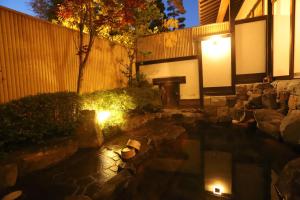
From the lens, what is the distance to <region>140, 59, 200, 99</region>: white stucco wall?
12352mm

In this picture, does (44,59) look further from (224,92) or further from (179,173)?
(224,92)

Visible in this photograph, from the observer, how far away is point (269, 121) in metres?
6.84

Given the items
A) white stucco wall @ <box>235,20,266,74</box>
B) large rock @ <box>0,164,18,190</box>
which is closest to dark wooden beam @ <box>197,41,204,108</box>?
white stucco wall @ <box>235,20,266,74</box>

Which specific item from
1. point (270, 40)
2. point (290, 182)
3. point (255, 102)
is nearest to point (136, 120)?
point (255, 102)

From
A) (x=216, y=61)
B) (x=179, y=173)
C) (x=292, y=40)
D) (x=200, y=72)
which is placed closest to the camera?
(x=179, y=173)

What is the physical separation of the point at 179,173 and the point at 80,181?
2244mm

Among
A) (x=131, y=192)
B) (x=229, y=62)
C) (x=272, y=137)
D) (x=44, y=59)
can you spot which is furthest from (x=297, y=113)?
(x=44, y=59)

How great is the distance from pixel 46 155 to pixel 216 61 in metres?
10.1

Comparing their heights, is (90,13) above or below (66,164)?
above

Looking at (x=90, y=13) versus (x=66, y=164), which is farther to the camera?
(x=90, y=13)

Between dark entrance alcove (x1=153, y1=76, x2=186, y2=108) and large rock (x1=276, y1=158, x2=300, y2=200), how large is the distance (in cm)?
918

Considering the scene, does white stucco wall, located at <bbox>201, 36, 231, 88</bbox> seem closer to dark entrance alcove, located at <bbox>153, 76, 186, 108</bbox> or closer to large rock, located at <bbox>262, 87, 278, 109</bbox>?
dark entrance alcove, located at <bbox>153, 76, 186, 108</bbox>

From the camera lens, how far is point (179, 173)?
14.7 ft

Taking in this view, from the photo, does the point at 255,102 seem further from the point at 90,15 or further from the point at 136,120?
the point at 90,15
